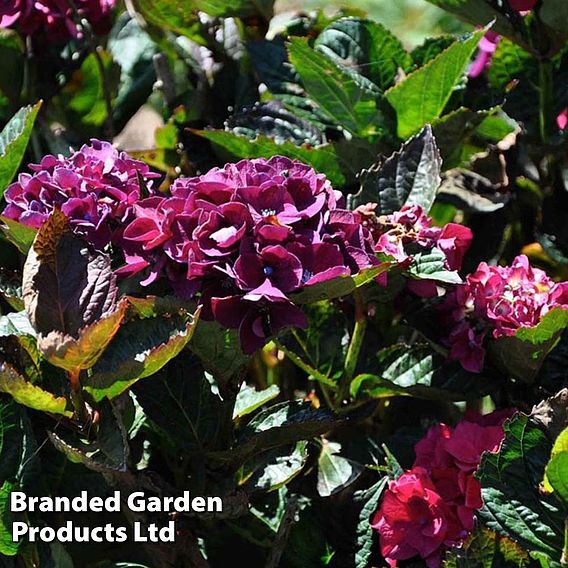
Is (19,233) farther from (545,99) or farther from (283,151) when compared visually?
(545,99)

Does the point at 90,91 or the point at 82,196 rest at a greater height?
the point at 82,196

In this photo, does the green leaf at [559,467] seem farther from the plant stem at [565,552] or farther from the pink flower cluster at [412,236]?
the pink flower cluster at [412,236]

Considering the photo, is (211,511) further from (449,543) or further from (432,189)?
(432,189)

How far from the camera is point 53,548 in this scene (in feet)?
3.41

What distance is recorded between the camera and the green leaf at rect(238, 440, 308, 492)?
1068 mm

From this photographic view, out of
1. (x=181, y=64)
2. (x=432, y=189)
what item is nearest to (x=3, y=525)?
(x=432, y=189)

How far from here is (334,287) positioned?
907 millimetres

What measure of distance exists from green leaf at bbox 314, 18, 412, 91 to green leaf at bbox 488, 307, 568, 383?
410 mm

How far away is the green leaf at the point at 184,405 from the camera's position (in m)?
1.05

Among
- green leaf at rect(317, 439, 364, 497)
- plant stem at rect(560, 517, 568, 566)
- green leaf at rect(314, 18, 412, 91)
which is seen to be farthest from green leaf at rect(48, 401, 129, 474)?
green leaf at rect(314, 18, 412, 91)

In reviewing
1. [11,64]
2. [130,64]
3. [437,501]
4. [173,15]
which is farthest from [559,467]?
[130,64]

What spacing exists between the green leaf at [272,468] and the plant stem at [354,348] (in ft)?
0.31

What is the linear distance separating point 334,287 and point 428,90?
439mm

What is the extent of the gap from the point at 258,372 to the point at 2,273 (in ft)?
1.69
